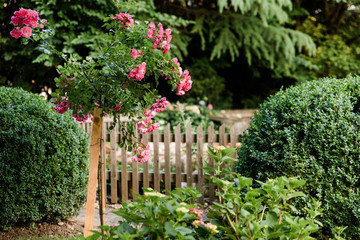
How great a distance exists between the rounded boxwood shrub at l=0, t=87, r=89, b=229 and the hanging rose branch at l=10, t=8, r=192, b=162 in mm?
1118

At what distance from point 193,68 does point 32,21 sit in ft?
27.5

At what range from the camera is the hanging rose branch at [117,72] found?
2.66 meters

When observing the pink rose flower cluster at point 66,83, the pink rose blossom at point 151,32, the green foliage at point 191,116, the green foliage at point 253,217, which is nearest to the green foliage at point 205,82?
the green foliage at point 191,116

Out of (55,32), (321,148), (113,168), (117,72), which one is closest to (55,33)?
(55,32)

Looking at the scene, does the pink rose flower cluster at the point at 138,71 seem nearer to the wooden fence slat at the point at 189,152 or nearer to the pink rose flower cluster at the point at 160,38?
the pink rose flower cluster at the point at 160,38

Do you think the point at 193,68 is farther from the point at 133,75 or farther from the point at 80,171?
the point at 133,75

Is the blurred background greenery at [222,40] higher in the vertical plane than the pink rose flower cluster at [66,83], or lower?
higher

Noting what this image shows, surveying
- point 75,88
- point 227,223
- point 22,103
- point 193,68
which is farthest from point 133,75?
point 193,68

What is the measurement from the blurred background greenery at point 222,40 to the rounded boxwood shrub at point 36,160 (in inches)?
29.4

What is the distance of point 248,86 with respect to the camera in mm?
13734

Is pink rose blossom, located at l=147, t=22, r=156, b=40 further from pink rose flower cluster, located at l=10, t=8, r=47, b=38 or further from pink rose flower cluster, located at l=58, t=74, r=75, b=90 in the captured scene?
pink rose flower cluster, located at l=10, t=8, r=47, b=38

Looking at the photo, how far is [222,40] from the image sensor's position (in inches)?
368

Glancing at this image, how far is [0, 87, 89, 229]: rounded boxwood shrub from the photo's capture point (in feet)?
12.0

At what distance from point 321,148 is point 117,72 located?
1.83 metres
